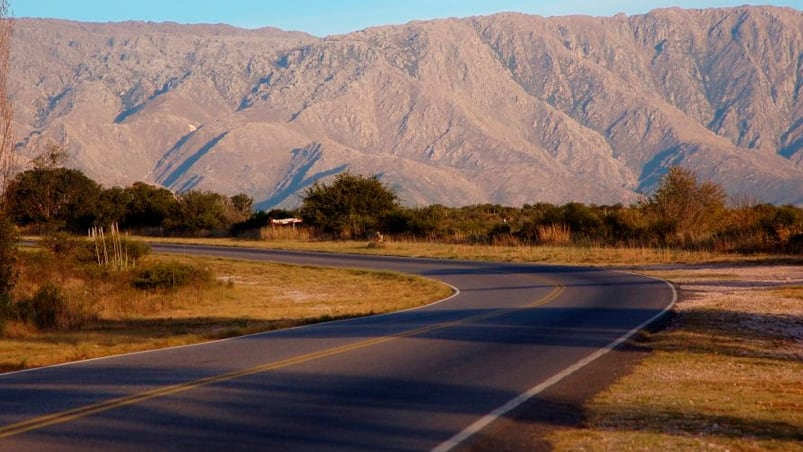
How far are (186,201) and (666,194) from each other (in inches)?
1343

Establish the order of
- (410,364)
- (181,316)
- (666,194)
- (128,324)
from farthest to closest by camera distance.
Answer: (666,194) < (181,316) < (128,324) < (410,364)

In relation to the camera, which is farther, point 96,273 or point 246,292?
point 246,292

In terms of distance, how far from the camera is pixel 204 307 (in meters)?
27.2

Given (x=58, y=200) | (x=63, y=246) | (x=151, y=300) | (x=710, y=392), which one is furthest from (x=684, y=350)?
(x=58, y=200)

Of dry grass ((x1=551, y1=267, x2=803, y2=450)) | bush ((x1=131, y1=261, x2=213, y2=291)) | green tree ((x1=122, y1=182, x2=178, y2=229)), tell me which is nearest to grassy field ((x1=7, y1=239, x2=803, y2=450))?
dry grass ((x1=551, y1=267, x2=803, y2=450))

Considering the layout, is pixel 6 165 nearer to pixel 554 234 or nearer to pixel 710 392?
pixel 710 392

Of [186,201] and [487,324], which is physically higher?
[186,201]

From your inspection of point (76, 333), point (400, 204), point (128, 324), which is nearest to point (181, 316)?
point (128, 324)

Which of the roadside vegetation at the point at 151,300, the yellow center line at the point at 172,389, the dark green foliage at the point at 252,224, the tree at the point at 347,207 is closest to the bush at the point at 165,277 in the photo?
the roadside vegetation at the point at 151,300

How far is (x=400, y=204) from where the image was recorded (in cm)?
6744

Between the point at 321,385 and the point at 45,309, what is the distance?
12.1 metres

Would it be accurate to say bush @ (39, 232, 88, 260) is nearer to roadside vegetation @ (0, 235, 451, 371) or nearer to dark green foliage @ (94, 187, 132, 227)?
roadside vegetation @ (0, 235, 451, 371)

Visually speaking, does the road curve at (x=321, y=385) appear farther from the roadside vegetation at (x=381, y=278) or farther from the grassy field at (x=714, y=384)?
the roadside vegetation at (x=381, y=278)

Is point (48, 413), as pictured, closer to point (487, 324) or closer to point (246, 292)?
point (487, 324)
